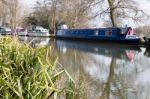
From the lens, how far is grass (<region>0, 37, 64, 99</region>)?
338 cm

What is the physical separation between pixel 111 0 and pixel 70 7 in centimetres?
1371

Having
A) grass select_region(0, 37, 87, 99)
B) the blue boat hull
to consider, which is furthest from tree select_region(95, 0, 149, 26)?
grass select_region(0, 37, 87, 99)

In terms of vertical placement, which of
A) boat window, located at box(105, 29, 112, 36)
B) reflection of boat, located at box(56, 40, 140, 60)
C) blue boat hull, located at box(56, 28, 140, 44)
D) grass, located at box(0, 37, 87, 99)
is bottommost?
reflection of boat, located at box(56, 40, 140, 60)

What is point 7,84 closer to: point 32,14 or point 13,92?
point 13,92

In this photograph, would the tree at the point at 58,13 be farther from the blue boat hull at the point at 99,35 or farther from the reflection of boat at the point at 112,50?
the reflection of boat at the point at 112,50

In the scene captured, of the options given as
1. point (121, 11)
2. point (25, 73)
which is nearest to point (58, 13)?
point (121, 11)

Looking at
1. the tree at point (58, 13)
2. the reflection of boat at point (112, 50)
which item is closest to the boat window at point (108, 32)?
the reflection of boat at point (112, 50)

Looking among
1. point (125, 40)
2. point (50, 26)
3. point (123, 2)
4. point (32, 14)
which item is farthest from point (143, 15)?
point (32, 14)

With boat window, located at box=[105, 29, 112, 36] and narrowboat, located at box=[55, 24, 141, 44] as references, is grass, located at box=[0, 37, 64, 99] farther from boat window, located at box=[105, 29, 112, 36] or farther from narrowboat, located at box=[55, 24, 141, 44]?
boat window, located at box=[105, 29, 112, 36]

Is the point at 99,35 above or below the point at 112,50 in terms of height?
above

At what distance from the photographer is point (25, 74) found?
3.57 meters

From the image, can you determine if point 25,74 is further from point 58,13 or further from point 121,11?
point 58,13

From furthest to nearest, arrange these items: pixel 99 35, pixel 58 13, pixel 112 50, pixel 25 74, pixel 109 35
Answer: pixel 58 13, pixel 99 35, pixel 109 35, pixel 112 50, pixel 25 74

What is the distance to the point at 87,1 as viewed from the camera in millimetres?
30125
